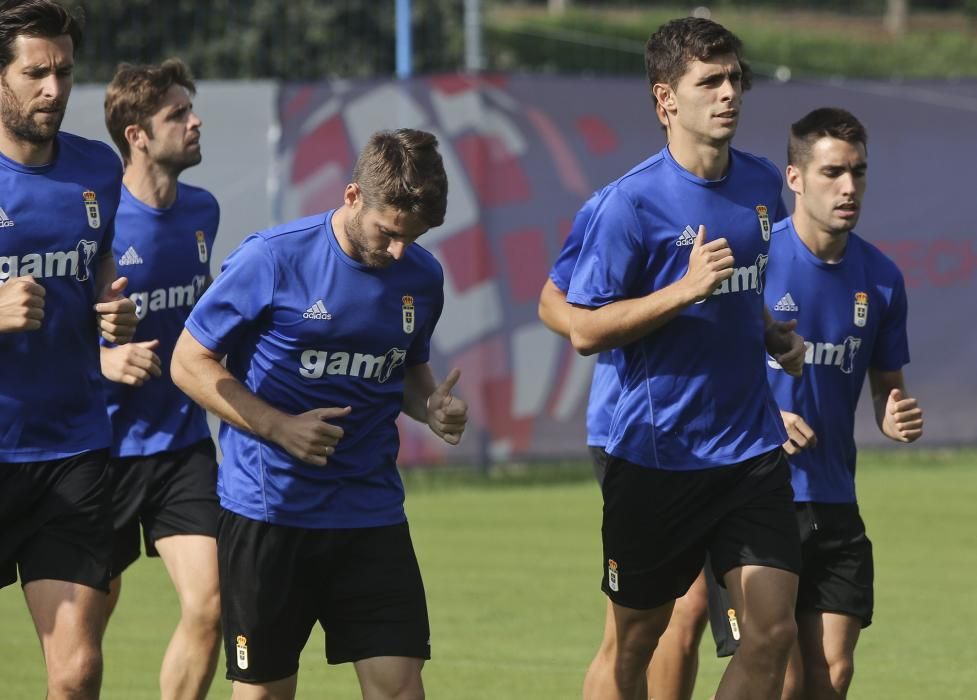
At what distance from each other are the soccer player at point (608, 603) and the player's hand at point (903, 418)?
101 centimetres

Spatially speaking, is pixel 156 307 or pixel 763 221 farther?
pixel 156 307

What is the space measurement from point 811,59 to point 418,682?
81.4ft

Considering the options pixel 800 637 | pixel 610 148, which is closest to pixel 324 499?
pixel 800 637

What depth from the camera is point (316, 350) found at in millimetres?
5297

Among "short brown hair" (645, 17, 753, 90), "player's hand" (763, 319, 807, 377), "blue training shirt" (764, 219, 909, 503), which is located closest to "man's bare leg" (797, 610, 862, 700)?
"blue training shirt" (764, 219, 909, 503)

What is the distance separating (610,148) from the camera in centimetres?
1329

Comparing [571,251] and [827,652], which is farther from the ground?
[571,251]

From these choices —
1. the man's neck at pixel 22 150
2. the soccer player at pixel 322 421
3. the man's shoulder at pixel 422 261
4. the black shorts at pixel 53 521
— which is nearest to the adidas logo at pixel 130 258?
the man's neck at pixel 22 150

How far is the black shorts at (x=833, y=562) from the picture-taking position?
623 cm

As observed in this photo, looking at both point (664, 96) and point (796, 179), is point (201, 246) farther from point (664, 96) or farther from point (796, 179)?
point (796, 179)

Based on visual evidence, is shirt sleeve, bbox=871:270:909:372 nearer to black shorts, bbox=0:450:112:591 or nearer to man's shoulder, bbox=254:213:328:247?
man's shoulder, bbox=254:213:328:247

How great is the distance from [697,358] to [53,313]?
2114mm

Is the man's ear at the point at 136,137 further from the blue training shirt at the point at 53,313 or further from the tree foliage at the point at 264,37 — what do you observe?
the tree foliage at the point at 264,37

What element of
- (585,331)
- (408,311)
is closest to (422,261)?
(408,311)
